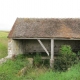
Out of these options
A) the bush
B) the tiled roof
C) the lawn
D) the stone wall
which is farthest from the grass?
the tiled roof

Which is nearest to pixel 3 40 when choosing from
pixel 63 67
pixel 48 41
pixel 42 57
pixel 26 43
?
pixel 26 43

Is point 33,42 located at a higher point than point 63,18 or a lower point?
lower

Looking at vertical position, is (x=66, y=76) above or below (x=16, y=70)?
below

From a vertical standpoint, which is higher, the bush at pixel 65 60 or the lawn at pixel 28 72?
the bush at pixel 65 60

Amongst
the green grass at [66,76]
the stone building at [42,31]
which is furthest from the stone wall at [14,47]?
the green grass at [66,76]

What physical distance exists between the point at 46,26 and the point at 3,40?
6310 millimetres

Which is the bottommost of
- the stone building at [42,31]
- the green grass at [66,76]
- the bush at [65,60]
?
the green grass at [66,76]

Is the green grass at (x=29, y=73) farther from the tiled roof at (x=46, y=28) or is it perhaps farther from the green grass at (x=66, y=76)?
the tiled roof at (x=46, y=28)

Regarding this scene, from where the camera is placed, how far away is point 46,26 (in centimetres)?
1978

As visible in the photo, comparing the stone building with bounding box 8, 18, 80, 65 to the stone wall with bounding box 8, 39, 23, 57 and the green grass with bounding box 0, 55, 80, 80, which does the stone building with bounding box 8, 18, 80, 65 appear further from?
the green grass with bounding box 0, 55, 80, 80

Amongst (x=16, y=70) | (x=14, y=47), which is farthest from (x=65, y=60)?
(x=14, y=47)

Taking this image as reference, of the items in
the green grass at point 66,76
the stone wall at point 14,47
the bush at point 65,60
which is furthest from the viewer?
the stone wall at point 14,47

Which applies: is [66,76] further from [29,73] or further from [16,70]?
[16,70]

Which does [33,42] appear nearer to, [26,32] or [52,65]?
[26,32]
